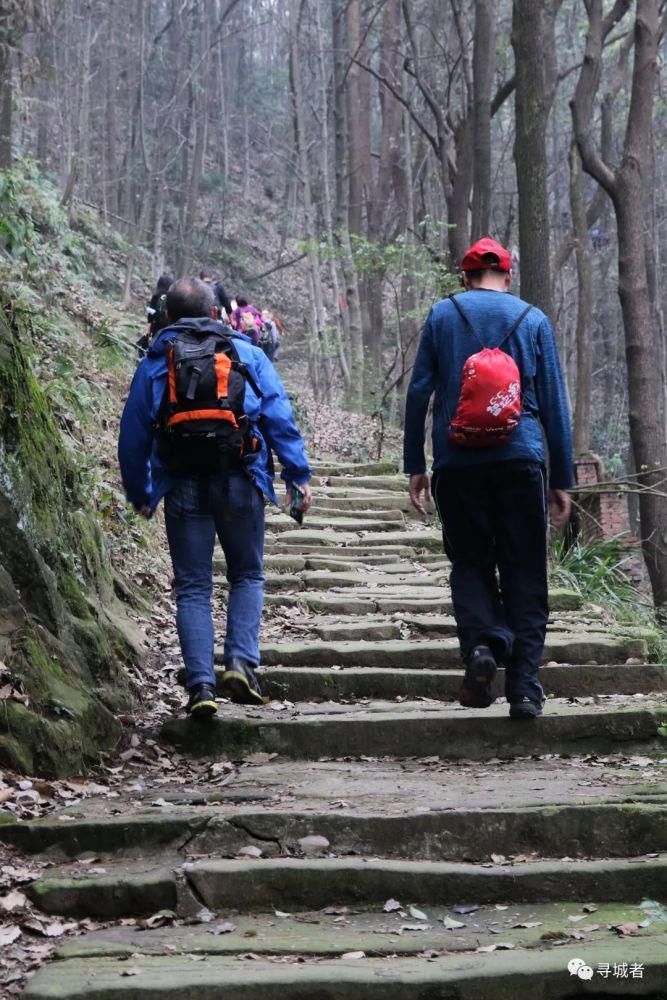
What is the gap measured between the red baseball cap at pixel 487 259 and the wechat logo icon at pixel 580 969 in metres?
3.19

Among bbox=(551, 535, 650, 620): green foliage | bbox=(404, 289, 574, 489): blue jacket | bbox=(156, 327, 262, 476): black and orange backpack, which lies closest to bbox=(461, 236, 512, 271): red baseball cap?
bbox=(404, 289, 574, 489): blue jacket

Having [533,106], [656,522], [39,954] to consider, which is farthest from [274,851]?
[656,522]

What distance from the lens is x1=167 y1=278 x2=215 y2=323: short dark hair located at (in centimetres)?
535

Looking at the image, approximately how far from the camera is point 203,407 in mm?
4973

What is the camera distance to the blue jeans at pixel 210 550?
5152 millimetres

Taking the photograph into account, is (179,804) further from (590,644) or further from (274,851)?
(590,644)

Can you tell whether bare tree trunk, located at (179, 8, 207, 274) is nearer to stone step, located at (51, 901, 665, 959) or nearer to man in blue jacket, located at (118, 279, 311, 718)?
man in blue jacket, located at (118, 279, 311, 718)

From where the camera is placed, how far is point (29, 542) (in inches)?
192

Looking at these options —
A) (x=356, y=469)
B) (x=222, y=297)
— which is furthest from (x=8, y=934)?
(x=222, y=297)

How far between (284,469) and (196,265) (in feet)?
107

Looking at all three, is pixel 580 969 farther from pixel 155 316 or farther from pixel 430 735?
pixel 155 316

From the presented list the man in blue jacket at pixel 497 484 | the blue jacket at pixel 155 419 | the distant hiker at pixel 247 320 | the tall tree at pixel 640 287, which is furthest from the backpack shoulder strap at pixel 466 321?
the distant hiker at pixel 247 320

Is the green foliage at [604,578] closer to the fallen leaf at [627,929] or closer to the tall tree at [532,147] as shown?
the tall tree at [532,147]

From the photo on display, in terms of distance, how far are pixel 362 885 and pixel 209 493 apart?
7.36 feet
